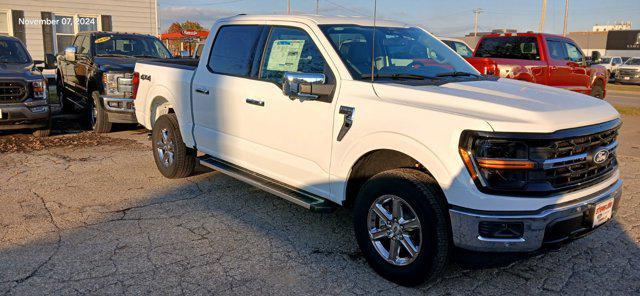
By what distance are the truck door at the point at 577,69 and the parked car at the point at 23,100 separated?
1040cm

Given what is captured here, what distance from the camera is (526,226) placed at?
313 centimetres

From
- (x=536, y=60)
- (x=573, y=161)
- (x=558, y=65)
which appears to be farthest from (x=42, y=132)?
(x=558, y=65)

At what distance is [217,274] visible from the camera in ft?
12.5

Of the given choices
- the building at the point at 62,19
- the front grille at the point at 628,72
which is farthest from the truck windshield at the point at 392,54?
the front grille at the point at 628,72

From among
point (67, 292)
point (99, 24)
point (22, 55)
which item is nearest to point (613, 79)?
point (99, 24)

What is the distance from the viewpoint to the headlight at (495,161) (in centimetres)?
315

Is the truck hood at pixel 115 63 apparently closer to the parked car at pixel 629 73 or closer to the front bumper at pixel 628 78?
the parked car at pixel 629 73

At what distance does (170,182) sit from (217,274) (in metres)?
2.68

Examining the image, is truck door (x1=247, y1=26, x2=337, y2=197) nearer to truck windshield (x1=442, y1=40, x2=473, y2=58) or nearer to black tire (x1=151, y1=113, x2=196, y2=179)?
black tire (x1=151, y1=113, x2=196, y2=179)

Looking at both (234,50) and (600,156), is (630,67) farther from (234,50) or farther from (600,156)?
(600,156)

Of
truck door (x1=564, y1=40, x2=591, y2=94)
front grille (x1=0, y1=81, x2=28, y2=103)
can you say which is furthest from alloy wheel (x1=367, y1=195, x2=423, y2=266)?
truck door (x1=564, y1=40, x2=591, y2=94)

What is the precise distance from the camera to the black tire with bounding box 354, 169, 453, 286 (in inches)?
132

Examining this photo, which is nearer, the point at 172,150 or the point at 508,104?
the point at 508,104

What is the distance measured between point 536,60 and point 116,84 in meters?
8.33
